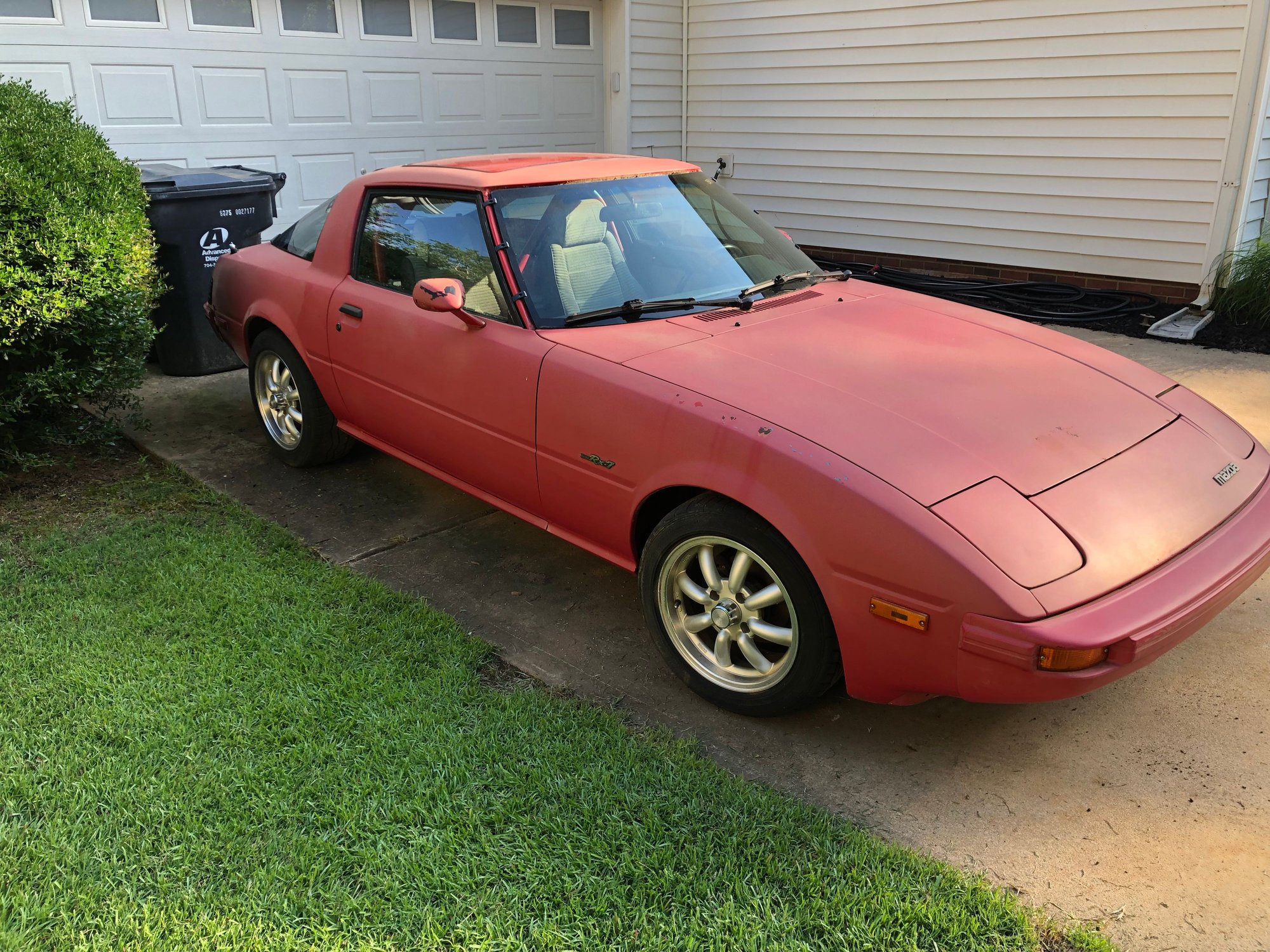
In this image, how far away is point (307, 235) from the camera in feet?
16.0

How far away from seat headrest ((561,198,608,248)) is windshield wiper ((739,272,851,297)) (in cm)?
61

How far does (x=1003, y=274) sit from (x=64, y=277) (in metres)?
7.56

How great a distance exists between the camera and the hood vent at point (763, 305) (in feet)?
11.7

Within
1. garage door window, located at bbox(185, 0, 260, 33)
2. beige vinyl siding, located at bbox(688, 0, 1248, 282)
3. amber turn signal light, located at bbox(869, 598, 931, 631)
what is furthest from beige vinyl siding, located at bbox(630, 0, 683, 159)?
amber turn signal light, located at bbox(869, 598, 931, 631)

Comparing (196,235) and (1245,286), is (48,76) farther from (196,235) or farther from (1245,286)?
(1245,286)

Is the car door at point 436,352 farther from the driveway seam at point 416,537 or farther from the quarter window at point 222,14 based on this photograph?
the quarter window at point 222,14

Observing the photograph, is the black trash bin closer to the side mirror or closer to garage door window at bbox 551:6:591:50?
the side mirror

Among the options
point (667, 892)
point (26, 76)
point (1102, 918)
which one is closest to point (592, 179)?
point (667, 892)

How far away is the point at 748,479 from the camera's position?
111 inches

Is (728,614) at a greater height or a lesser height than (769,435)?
lesser

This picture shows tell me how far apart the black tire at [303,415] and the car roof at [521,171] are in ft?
3.33

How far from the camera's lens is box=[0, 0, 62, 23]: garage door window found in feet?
22.1

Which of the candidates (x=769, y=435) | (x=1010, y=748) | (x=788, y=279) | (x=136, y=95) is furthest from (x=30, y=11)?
(x=1010, y=748)

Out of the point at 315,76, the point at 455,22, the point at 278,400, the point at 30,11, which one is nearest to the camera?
the point at 278,400
